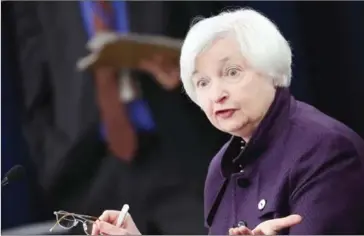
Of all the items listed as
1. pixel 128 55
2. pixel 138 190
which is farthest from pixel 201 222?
pixel 128 55

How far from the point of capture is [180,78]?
5.29 ft

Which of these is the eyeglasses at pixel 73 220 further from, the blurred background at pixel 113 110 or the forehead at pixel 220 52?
the forehead at pixel 220 52

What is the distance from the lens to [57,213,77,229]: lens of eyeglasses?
1.63 meters

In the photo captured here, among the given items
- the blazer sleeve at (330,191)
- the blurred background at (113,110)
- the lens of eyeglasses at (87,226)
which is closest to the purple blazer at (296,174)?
the blazer sleeve at (330,191)

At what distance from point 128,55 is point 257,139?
387mm

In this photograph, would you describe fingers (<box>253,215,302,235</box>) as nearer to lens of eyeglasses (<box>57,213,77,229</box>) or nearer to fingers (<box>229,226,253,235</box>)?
fingers (<box>229,226,253,235</box>)

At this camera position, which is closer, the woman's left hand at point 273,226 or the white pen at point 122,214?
the woman's left hand at point 273,226

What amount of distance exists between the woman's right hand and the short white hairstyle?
315 millimetres

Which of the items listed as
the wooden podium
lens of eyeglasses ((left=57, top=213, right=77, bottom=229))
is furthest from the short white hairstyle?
lens of eyeglasses ((left=57, top=213, right=77, bottom=229))

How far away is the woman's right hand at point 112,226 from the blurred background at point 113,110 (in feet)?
0.09

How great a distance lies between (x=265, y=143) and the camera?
1478 mm

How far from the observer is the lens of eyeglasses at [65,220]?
5.36 ft

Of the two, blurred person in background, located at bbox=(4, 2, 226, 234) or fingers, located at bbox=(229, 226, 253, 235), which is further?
blurred person in background, located at bbox=(4, 2, 226, 234)

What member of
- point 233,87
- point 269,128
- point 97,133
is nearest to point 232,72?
point 233,87
